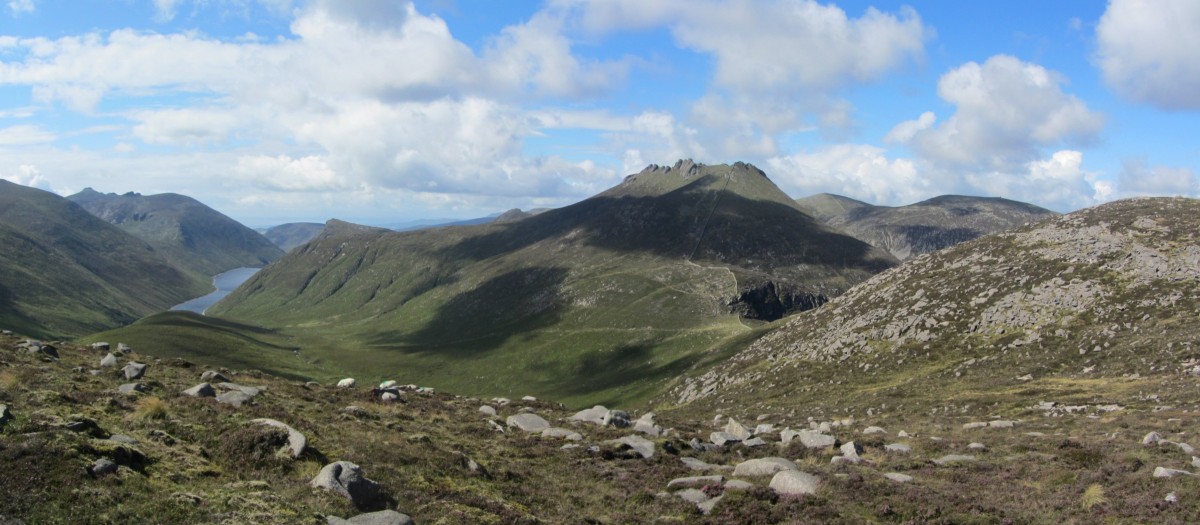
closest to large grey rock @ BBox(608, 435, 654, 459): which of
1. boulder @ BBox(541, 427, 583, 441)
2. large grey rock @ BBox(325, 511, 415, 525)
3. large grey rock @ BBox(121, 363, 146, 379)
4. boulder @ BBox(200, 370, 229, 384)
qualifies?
boulder @ BBox(541, 427, 583, 441)

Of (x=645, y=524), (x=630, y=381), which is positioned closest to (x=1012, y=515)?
(x=645, y=524)

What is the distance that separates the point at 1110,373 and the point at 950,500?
44704 millimetres

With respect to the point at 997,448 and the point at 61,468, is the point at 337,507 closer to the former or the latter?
the point at 61,468

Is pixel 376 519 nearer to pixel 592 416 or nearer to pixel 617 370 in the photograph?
pixel 592 416

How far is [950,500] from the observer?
22.9m

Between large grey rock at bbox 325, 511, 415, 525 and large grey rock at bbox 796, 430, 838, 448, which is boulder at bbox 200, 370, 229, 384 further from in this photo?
large grey rock at bbox 796, 430, 838, 448

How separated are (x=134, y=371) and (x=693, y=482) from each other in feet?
108

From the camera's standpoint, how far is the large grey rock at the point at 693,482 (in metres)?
25.6

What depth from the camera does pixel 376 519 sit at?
1811cm

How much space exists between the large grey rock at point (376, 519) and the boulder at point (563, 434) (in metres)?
16.4

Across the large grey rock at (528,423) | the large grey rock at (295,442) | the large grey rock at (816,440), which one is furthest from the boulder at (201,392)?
the large grey rock at (816,440)

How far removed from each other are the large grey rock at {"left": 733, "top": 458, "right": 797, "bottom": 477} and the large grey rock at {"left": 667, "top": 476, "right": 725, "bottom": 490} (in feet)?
5.48

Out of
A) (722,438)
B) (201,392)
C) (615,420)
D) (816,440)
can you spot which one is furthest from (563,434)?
(201,392)

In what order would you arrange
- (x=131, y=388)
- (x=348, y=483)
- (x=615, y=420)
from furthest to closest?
(x=615, y=420) < (x=131, y=388) < (x=348, y=483)
